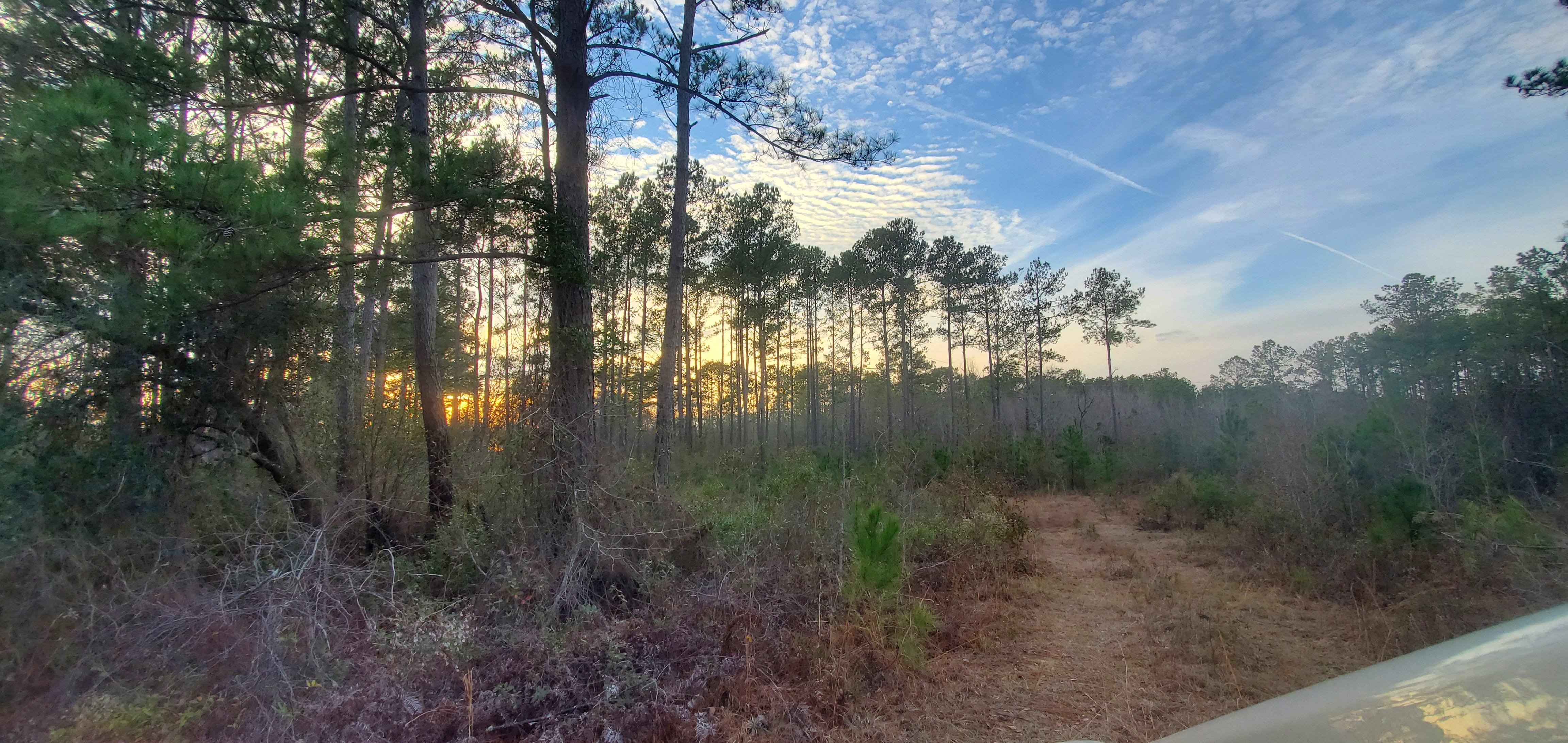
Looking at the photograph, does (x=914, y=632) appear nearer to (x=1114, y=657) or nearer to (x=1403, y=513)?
(x=1114, y=657)

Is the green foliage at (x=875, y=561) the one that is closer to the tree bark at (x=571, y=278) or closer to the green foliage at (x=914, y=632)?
the green foliage at (x=914, y=632)

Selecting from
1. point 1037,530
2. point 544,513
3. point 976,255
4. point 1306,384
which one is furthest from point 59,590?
point 976,255

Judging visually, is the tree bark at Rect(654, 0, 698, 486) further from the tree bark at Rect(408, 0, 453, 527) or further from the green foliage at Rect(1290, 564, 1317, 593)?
the green foliage at Rect(1290, 564, 1317, 593)

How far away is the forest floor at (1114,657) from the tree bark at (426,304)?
5008 mm

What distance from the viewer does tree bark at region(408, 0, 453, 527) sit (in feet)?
21.4

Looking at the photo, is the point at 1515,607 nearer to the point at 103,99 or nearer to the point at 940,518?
the point at 940,518

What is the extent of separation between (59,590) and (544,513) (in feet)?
9.69

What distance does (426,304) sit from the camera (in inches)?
300

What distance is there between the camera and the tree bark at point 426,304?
21.4ft

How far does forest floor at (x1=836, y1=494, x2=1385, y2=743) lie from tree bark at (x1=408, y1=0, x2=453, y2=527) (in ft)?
16.4

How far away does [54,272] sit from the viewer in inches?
168

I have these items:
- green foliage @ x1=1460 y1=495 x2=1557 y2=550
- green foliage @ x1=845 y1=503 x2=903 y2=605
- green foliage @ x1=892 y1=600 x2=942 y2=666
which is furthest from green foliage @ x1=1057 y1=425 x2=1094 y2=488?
green foliage @ x1=845 y1=503 x2=903 y2=605

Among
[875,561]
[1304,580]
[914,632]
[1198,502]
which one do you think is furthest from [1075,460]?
[914,632]

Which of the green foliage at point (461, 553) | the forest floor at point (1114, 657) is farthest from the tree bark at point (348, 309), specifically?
the forest floor at point (1114, 657)
